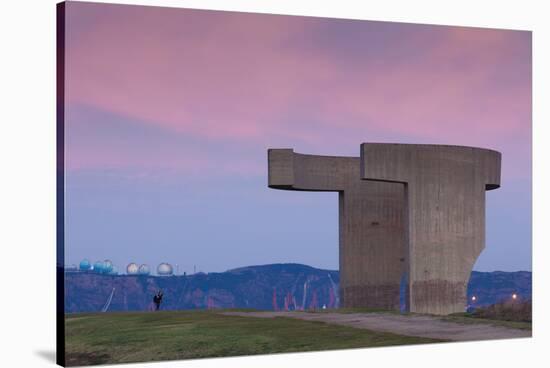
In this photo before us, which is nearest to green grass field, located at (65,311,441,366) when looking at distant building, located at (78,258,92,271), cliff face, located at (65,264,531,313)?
distant building, located at (78,258,92,271)

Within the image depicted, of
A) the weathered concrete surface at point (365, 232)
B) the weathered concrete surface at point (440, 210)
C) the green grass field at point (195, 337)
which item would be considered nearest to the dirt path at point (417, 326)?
the green grass field at point (195, 337)

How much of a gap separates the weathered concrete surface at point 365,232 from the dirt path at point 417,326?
5.19 metres

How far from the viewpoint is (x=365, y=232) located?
85.5 feet

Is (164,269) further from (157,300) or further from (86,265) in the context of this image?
(86,265)

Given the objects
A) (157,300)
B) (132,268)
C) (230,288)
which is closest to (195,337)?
(157,300)

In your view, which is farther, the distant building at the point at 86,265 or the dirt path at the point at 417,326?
the distant building at the point at 86,265

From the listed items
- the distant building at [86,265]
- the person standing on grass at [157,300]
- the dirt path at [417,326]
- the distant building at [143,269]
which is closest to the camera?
the dirt path at [417,326]

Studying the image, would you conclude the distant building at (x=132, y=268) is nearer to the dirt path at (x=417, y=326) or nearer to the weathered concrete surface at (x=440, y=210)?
the dirt path at (x=417, y=326)

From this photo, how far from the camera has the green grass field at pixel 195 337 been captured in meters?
16.9

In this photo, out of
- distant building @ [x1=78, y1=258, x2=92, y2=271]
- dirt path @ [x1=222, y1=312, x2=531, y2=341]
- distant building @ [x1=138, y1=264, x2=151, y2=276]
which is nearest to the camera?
dirt path @ [x1=222, y1=312, x2=531, y2=341]

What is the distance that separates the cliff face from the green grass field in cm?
1076

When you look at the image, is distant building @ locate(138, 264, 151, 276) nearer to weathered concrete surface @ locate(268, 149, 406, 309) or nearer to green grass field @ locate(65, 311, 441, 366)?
weathered concrete surface @ locate(268, 149, 406, 309)

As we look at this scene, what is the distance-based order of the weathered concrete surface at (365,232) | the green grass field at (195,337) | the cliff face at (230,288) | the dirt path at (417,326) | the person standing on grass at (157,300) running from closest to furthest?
1. the green grass field at (195,337)
2. the dirt path at (417,326)
3. the person standing on grass at (157,300)
4. the weathered concrete surface at (365,232)
5. the cliff face at (230,288)

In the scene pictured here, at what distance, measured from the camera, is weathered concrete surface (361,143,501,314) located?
888 inches
